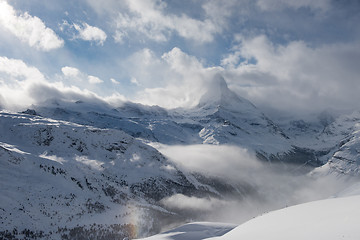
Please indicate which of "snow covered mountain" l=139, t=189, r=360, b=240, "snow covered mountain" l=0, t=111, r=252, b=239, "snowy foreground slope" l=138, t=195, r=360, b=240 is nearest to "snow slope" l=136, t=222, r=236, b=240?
"snowy foreground slope" l=138, t=195, r=360, b=240

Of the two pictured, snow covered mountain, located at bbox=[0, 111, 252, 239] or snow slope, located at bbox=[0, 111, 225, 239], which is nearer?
snow covered mountain, located at bbox=[0, 111, 252, 239]

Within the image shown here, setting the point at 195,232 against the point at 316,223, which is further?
the point at 195,232

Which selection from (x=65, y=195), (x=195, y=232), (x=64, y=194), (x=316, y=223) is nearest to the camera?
(x=316, y=223)

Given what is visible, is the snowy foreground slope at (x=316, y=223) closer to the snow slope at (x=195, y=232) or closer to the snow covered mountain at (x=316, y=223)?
the snow covered mountain at (x=316, y=223)

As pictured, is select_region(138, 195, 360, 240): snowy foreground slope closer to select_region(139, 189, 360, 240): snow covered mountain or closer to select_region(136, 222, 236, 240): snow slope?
select_region(139, 189, 360, 240): snow covered mountain

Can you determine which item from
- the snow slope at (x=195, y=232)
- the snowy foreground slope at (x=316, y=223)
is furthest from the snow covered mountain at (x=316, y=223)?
the snow slope at (x=195, y=232)

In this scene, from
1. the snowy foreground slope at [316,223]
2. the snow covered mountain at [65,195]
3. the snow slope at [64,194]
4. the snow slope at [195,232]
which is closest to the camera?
the snowy foreground slope at [316,223]

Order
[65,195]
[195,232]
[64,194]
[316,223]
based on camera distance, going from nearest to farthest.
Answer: [316,223] < [195,232] < [65,195] < [64,194]

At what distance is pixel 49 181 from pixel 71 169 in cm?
2602

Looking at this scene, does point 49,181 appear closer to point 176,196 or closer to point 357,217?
point 176,196

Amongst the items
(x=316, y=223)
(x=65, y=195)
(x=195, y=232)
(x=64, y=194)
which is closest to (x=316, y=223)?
(x=316, y=223)

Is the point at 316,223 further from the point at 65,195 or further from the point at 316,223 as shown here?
the point at 65,195

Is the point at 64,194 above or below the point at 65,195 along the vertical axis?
above

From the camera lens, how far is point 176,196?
654ft
